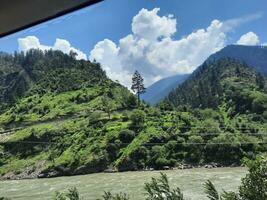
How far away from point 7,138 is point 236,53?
149642 mm

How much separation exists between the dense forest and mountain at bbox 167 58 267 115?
0.10 m

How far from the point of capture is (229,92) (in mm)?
45750

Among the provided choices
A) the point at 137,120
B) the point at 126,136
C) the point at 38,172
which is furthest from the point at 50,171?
the point at 137,120

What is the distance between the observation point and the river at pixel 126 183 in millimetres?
20828

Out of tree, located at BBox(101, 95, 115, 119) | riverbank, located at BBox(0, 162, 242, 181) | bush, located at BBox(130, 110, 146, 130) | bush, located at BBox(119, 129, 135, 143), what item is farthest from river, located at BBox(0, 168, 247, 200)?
tree, located at BBox(101, 95, 115, 119)

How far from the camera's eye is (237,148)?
29.2m

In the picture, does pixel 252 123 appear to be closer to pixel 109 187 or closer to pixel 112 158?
pixel 112 158

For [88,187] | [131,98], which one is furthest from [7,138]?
[88,187]

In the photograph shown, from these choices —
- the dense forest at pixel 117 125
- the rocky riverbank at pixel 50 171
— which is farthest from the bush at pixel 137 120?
the rocky riverbank at pixel 50 171

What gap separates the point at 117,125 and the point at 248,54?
147m

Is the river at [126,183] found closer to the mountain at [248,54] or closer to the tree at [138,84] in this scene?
the tree at [138,84]

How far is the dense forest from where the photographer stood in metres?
31.8

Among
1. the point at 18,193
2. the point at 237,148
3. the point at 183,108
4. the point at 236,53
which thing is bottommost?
the point at 18,193

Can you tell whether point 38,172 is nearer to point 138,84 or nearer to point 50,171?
point 50,171
